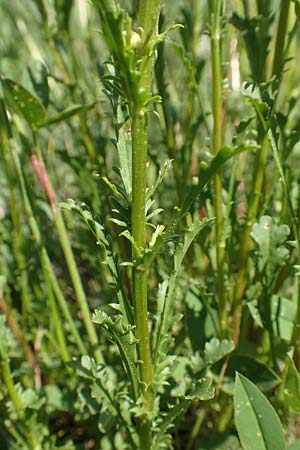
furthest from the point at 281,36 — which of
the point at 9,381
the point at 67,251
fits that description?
the point at 9,381

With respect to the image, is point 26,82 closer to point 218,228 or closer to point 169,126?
point 169,126

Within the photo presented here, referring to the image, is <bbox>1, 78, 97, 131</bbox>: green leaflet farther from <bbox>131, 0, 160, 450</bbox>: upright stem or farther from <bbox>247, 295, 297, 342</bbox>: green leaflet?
<bbox>247, 295, 297, 342</bbox>: green leaflet

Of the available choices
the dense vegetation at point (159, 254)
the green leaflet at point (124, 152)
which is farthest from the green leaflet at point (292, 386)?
the green leaflet at point (124, 152)

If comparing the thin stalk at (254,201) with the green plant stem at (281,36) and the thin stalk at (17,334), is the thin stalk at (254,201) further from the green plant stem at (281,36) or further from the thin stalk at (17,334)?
the thin stalk at (17,334)

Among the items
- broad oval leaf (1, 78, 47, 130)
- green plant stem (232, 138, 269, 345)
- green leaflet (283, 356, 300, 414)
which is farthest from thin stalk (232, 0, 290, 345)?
broad oval leaf (1, 78, 47, 130)

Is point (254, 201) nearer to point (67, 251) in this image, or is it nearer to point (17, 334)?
point (67, 251)

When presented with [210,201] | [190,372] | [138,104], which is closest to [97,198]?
[210,201]

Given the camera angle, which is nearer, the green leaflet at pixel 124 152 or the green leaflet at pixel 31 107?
the green leaflet at pixel 124 152

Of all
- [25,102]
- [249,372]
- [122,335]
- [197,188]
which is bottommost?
[249,372]
